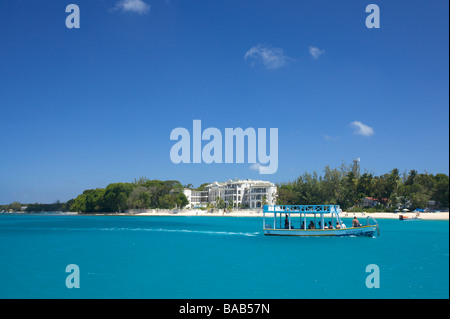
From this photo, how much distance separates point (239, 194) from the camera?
12694 centimetres

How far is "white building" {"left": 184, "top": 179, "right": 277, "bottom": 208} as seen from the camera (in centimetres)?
11497

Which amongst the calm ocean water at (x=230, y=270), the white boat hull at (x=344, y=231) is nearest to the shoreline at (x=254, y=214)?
the white boat hull at (x=344, y=231)

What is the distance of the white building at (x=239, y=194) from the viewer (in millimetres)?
114975

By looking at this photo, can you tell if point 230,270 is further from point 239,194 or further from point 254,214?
point 239,194

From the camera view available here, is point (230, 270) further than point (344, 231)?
No

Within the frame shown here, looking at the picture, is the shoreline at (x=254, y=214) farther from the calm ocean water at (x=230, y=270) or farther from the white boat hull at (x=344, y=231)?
the calm ocean water at (x=230, y=270)

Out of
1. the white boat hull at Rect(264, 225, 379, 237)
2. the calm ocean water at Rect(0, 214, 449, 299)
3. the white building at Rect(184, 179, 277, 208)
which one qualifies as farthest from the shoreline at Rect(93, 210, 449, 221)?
the calm ocean water at Rect(0, 214, 449, 299)

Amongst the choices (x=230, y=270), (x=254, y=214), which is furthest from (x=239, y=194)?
(x=230, y=270)
